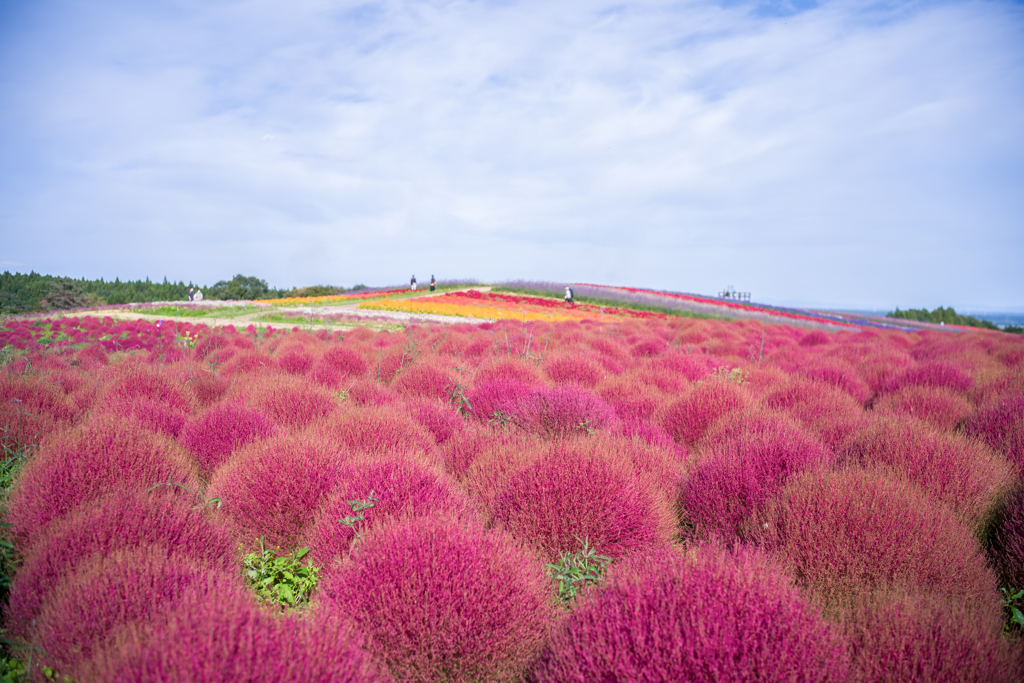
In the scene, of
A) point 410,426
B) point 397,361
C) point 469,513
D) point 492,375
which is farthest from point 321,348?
point 469,513

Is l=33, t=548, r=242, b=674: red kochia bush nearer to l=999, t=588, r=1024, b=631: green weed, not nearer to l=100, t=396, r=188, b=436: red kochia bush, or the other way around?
l=100, t=396, r=188, b=436: red kochia bush

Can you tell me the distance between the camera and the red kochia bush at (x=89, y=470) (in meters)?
2.09

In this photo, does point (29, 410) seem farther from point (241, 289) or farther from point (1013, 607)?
point (241, 289)

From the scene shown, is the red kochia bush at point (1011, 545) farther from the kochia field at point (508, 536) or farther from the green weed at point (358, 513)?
the green weed at point (358, 513)

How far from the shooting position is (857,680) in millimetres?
1312

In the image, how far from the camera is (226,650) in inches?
44.3

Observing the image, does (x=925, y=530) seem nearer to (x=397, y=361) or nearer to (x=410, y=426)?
(x=410, y=426)

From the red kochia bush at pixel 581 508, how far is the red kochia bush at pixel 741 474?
0.27 m

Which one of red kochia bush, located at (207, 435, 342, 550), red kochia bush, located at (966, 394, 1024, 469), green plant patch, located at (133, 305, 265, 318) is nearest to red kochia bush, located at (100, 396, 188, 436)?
red kochia bush, located at (207, 435, 342, 550)

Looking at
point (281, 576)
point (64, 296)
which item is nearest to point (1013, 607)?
point (281, 576)

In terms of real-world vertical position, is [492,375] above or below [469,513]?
above

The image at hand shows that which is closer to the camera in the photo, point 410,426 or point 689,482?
point 689,482

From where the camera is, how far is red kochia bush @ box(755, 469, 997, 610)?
1.75m

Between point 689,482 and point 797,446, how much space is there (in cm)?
66
